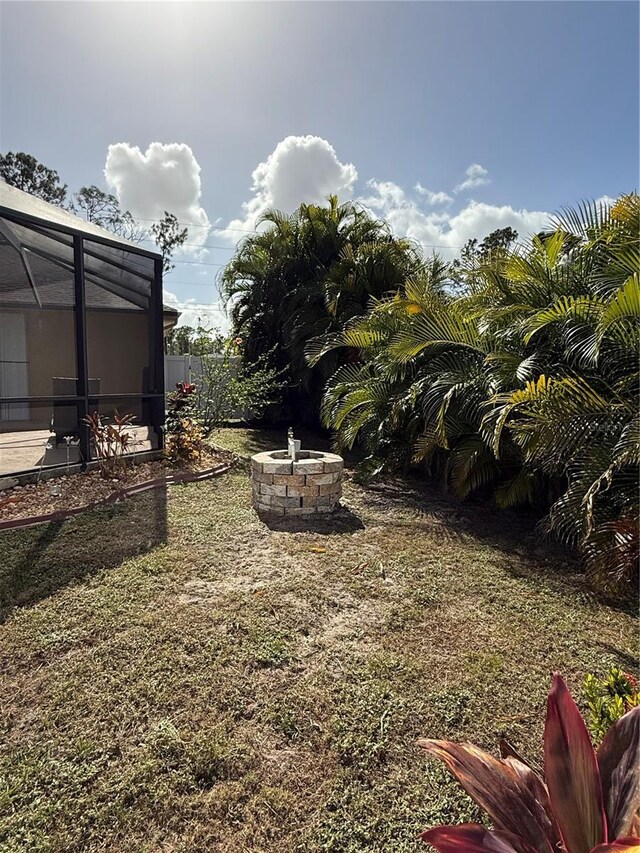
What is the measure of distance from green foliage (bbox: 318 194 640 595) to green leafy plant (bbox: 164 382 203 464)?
87.6 inches

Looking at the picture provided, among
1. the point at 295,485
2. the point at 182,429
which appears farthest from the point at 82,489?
the point at 295,485

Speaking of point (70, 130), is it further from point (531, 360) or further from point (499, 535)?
point (499, 535)

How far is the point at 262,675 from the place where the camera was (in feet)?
7.91

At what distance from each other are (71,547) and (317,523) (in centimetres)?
234

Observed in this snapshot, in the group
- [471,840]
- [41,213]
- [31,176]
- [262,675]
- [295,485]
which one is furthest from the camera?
[31,176]

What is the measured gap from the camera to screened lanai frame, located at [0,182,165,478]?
5.77 m

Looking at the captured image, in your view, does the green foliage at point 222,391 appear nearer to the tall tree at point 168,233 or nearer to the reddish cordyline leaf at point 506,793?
the reddish cordyline leaf at point 506,793

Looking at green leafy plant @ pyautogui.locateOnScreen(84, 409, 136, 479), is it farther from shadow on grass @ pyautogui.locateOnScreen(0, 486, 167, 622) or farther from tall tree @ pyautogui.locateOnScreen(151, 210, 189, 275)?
tall tree @ pyautogui.locateOnScreen(151, 210, 189, 275)

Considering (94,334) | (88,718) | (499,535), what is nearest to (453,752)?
(88,718)

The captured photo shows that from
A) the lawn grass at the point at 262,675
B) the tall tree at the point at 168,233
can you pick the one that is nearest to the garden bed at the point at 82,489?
the lawn grass at the point at 262,675

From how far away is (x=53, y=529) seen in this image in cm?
440

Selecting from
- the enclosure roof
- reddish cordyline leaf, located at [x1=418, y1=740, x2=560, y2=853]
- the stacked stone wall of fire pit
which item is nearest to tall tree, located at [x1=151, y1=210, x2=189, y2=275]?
the enclosure roof

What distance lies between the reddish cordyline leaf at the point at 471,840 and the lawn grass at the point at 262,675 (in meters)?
0.59

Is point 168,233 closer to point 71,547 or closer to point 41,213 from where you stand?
point 41,213
